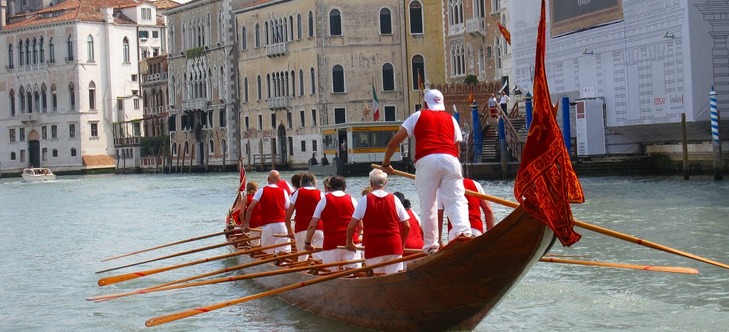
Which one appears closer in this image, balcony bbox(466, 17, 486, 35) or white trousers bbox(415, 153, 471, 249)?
white trousers bbox(415, 153, 471, 249)

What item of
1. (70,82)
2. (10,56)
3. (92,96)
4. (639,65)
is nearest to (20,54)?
(10,56)

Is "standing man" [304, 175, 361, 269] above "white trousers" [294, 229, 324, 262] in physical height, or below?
above

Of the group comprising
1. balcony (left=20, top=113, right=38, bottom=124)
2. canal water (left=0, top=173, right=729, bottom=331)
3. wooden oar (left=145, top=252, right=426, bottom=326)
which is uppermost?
balcony (left=20, top=113, right=38, bottom=124)

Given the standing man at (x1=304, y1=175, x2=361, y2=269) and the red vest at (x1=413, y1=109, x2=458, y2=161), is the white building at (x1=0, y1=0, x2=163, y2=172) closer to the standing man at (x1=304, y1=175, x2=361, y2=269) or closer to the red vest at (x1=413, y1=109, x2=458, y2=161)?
the standing man at (x1=304, y1=175, x2=361, y2=269)

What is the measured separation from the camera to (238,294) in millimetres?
14141

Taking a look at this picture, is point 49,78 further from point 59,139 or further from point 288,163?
point 288,163

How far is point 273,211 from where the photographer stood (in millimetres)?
13773

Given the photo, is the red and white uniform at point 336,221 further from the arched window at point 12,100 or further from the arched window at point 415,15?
the arched window at point 12,100

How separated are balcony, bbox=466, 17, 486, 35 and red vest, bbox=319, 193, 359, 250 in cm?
3670

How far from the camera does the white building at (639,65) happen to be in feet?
100

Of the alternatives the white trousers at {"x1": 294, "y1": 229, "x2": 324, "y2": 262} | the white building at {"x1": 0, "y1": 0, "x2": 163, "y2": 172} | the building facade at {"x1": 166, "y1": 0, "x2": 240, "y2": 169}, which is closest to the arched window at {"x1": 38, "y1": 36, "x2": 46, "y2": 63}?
the white building at {"x1": 0, "y1": 0, "x2": 163, "y2": 172}

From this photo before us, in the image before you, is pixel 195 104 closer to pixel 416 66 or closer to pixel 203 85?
pixel 203 85

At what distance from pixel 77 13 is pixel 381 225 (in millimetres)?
67363

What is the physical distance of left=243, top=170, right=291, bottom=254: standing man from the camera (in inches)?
538
